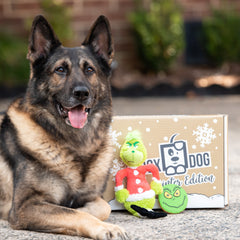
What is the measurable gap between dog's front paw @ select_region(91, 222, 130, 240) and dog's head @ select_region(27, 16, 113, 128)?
0.76 meters

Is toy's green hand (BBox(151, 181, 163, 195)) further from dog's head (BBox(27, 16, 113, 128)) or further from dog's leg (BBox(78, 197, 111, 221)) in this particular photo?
dog's head (BBox(27, 16, 113, 128))

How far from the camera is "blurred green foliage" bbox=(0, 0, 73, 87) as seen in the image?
9.59 meters

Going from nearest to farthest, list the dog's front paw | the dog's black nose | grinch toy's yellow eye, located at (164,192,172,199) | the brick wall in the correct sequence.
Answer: the dog's front paw, the dog's black nose, grinch toy's yellow eye, located at (164,192,172,199), the brick wall

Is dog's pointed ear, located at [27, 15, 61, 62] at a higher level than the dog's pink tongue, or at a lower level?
higher

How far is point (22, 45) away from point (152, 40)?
2.90 m

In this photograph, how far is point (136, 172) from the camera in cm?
344

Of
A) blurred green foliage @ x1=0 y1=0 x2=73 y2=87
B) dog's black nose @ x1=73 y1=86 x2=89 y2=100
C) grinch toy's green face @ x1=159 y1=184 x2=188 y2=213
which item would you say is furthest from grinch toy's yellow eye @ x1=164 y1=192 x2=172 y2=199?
blurred green foliage @ x1=0 y1=0 x2=73 y2=87

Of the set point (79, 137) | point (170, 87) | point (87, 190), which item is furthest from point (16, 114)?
point (170, 87)

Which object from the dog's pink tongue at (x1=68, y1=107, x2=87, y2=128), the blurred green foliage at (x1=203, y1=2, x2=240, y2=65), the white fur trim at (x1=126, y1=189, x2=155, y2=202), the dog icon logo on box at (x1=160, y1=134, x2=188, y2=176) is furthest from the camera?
the blurred green foliage at (x1=203, y1=2, x2=240, y2=65)

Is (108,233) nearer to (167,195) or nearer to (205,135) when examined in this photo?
(167,195)

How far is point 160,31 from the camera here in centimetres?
947

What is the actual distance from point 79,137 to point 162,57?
6898 mm

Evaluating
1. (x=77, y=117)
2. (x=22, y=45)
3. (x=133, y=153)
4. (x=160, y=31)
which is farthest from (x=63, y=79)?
(x=22, y=45)

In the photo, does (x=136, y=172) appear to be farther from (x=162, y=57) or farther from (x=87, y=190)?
(x=162, y=57)
